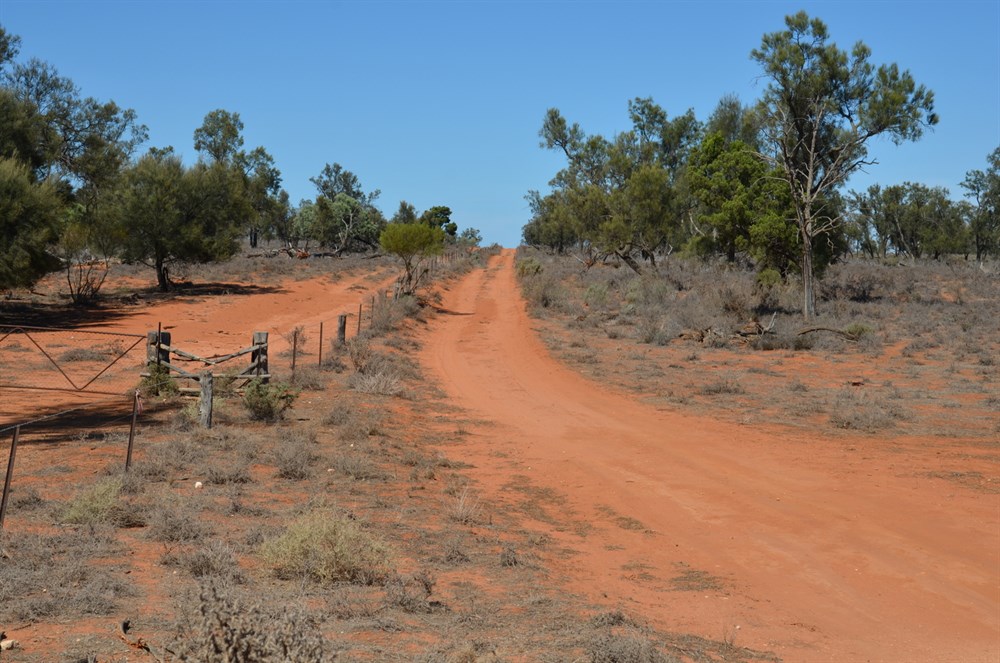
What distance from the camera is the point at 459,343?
2847 centimetres

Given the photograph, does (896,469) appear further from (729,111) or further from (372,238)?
(372,238)

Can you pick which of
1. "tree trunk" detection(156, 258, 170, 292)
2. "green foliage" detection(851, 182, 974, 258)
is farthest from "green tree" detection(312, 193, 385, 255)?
"green foliage" detection(851, 182, 974, 258)

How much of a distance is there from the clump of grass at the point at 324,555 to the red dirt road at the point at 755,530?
196cm

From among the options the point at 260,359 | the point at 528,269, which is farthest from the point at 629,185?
the point at 260,359

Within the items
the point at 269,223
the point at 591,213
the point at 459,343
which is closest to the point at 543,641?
the point at 459,343

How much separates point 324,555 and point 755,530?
552 cm

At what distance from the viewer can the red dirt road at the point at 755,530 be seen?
7.29 metres

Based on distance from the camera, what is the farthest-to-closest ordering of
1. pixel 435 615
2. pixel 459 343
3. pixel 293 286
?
1. pixel 293 286
2. pixel 459 343
3. pixel 435 615

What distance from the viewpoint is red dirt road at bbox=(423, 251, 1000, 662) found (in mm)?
7289

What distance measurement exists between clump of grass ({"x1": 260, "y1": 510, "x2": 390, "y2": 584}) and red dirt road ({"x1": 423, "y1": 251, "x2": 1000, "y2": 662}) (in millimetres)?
1959

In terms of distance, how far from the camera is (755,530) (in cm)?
999

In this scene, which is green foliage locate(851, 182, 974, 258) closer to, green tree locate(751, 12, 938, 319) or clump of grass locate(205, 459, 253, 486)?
green tree locate(751, 12, 938, 319)

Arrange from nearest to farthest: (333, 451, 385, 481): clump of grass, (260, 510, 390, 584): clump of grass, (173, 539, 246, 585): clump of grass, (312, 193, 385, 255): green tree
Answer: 1. (173, 539, 246, 585): clump of grass
2. (260, 510, 390, 584): clump of grass
3. (333, 451, 385, 481): clump of grass
4. (312, 193, 385, 255): green tree

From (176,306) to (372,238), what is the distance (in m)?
53.9
